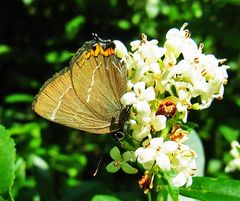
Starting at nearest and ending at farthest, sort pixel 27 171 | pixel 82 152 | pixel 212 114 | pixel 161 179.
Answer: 1. pixel 161 179
2. pixel 27 171
3. pixel 212 114
4. pixel 82 152

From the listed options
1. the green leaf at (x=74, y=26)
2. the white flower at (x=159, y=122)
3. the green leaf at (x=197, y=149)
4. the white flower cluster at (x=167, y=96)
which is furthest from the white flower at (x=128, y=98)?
the green leaf at (x=74, y=26)

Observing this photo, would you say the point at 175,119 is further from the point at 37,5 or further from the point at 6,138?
the point at 37,5

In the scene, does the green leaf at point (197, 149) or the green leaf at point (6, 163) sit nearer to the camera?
the green leaf at point (6, 163)

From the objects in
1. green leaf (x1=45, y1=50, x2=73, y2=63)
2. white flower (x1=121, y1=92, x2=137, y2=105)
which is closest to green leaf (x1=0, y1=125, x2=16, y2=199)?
white flower (x1=121, y1=92, x2=137, y2=105)

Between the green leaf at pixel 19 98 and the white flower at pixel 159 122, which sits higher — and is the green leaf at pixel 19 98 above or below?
Result: above

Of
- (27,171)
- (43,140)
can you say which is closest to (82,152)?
(43,140)

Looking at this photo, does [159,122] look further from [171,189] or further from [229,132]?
[229,132]

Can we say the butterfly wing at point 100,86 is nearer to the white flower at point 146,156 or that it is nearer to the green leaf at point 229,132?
the white flower at point 146,156
